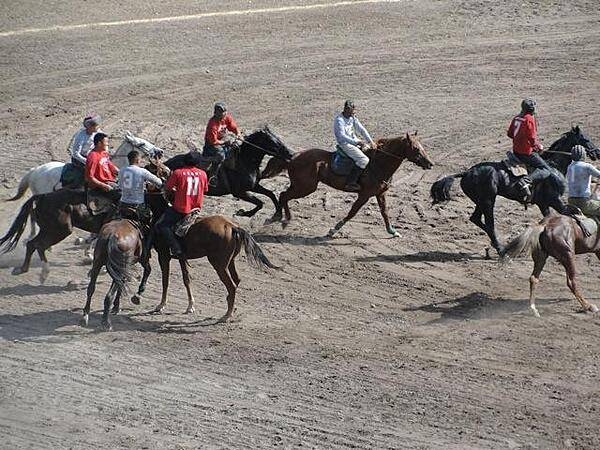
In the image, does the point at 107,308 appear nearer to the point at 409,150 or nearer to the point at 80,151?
the point at 80,151

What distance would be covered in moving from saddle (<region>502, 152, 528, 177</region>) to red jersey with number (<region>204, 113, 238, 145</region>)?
4.79 meters

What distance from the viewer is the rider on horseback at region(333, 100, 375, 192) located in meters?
21.0

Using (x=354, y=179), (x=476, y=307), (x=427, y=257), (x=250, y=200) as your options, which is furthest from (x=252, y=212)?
(x=476, y=307)

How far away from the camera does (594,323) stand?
1698cm

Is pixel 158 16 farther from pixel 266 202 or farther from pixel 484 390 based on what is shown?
pixel 484 390

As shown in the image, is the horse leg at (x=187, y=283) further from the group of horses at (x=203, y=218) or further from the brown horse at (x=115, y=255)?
the brown horse at (x=115, y=255)

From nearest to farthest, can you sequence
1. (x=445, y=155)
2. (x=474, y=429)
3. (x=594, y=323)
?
(x=474, y=429) → (x=594, y=323) → (x=445, y=155)

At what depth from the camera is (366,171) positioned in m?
21.1

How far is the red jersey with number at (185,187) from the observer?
55.9 feet

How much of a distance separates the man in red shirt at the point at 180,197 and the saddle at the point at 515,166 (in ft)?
18.7

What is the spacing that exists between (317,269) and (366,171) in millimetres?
2428

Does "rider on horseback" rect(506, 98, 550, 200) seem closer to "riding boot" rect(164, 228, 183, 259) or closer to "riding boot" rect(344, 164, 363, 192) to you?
"riding boot" rect(344, 164, 363, 192)

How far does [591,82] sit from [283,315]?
572 inches

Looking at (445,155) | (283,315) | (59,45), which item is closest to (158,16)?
(59,45)
